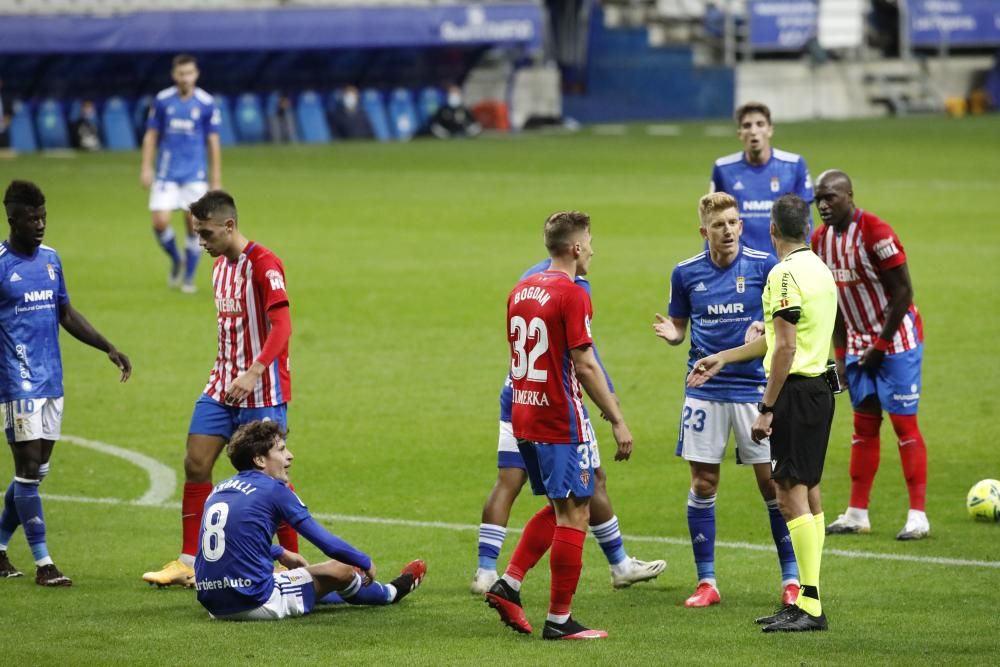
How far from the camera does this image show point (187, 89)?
19.8 m

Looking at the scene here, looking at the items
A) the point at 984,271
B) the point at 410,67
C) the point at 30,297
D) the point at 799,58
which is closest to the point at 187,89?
the point at 984,271

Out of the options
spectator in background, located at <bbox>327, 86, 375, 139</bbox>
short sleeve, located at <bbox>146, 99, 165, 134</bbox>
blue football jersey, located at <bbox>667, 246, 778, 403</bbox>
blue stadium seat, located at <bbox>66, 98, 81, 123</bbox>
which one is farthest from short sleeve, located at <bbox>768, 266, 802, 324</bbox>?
spectator in background, located at <bbox>327, 86, 375, 139</bbox>

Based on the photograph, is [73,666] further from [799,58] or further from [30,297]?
[799,58]

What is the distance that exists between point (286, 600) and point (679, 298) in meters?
2.47

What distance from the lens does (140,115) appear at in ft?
149

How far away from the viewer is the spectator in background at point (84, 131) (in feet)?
143

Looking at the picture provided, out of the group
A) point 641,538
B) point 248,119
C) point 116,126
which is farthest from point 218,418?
point 248,119

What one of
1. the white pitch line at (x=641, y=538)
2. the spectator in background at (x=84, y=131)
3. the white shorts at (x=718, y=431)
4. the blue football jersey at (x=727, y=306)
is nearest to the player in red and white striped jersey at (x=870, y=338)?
the white pitch line at (x=641, y=538)

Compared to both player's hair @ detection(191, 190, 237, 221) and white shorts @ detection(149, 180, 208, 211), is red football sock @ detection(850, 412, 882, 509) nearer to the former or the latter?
player's hair @ detection(191, 190, 237, 221)

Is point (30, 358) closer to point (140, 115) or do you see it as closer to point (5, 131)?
point (5, 131)

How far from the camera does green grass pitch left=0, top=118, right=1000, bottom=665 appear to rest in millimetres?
7461

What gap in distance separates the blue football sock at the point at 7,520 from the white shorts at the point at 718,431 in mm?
3541

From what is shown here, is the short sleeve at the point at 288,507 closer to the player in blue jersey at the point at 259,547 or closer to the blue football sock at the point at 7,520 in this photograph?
the player in blue jersey at the point at 259,547

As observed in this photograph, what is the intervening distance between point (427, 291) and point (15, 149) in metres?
26.8
